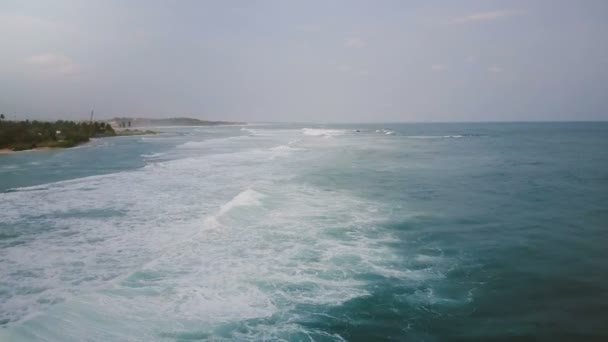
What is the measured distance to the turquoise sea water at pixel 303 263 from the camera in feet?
22.7

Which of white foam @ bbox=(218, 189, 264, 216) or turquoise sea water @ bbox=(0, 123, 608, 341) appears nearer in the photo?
turquoise sea water @ bbox=(0, 123, 608, 341)

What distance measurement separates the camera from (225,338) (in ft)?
21.4

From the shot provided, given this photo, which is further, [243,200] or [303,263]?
[243,200]

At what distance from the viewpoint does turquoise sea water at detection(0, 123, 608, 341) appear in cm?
693

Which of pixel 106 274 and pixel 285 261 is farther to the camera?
pixel 285 261

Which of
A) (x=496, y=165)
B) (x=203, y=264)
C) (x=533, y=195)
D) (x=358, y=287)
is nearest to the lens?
(x=358, y=287)

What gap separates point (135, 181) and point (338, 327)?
19482mm

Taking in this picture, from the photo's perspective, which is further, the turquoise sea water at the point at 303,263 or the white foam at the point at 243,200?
the white foam at the point at 243,200

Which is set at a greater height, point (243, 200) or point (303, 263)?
point (243, 200)

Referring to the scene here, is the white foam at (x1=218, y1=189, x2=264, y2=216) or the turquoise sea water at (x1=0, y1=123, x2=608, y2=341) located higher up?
the white foam at (x1=218, y1=189, x2=264, y2=216)

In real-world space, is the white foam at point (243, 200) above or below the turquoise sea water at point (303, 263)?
above

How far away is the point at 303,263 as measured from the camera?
10094 mm

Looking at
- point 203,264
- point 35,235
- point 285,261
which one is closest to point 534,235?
point 285,261

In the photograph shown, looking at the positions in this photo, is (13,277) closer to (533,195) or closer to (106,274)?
(106,274)
